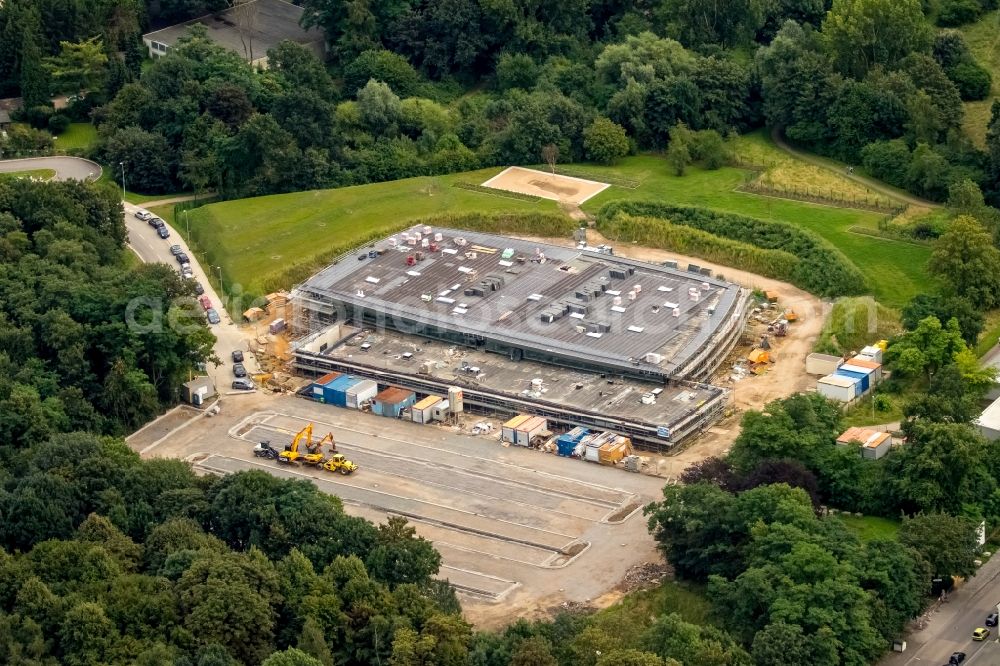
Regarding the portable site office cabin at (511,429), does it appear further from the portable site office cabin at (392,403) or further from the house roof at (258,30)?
the house roof at (258,30)

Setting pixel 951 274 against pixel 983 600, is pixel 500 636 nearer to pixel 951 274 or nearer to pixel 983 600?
pixel 983 600

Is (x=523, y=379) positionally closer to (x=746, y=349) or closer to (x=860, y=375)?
(x=746, y=349)

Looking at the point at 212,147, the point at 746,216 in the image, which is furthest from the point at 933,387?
the point at 212,147

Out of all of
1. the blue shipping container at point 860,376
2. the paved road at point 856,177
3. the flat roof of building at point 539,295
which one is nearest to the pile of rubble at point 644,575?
the flat roof of building at point 539,295

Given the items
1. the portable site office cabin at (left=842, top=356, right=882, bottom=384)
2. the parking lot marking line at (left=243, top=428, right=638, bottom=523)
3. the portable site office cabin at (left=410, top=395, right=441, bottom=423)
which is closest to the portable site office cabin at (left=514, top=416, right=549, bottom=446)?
the parking lot marking line at (left=243, top=428, right=638, bottom=523)

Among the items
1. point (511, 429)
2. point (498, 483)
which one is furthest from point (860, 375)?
point (498, 483)
